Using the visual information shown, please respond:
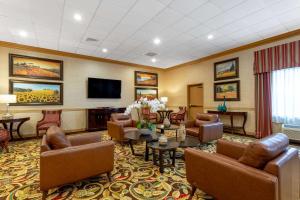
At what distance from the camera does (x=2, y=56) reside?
4766 millimetres

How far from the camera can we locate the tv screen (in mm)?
6255

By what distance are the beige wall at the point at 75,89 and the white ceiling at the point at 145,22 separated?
0.74m

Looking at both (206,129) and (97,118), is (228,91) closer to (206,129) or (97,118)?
(206,129)

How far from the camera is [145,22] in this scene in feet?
12.0

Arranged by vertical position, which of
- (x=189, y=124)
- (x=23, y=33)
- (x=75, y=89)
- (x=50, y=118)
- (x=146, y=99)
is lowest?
(x=189, y=124)

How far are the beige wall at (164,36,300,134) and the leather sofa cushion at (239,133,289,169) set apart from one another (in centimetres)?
408

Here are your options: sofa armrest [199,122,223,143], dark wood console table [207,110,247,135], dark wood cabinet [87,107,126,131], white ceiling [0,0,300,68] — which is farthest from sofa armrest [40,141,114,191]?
dark wood console table [207,110,247,135]

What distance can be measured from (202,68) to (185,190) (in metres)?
5.46

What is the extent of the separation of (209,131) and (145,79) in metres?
4.65

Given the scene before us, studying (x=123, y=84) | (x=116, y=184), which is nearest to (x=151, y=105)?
(x=116, y=184)

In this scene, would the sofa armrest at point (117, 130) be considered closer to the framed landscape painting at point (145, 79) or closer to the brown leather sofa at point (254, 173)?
the brown leather sofa at point (254, 173)

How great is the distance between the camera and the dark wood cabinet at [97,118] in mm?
5906

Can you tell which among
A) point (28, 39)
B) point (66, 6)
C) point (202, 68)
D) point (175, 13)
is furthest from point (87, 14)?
point (202, 68)

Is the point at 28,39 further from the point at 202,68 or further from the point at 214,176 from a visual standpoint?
the point at 202,68
